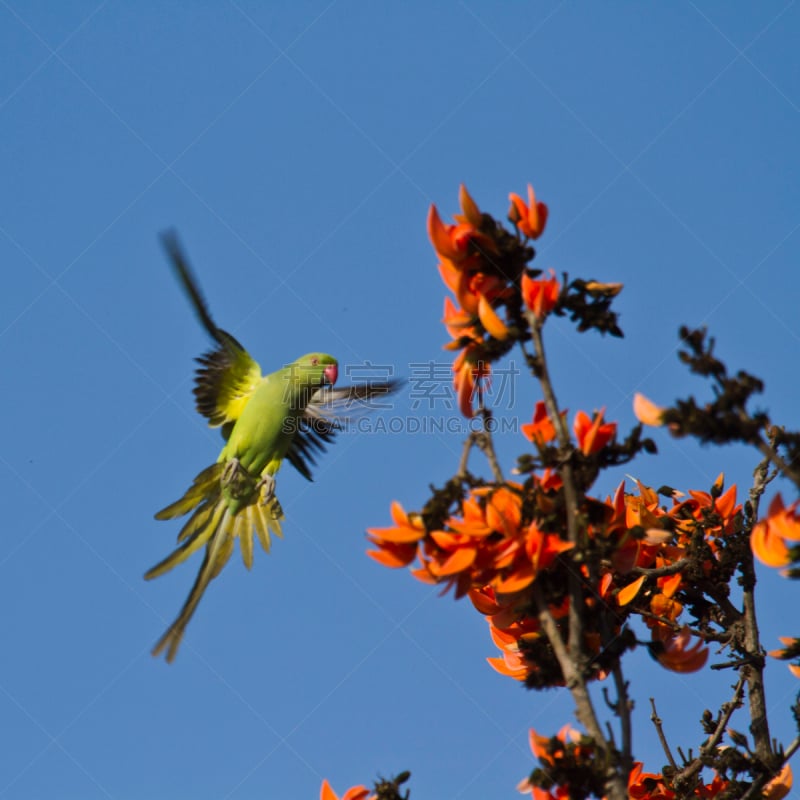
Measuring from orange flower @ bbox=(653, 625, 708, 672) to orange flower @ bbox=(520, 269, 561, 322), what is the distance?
3.19 feet

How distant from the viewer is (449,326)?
2766 millimetres

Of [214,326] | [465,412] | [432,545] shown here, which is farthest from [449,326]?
[214,326]

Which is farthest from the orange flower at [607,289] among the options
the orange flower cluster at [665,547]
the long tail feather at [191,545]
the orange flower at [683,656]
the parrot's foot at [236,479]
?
the parrot's foot at [236,479]

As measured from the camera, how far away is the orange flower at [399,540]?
254cm

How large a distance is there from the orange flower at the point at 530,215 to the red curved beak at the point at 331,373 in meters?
4.14

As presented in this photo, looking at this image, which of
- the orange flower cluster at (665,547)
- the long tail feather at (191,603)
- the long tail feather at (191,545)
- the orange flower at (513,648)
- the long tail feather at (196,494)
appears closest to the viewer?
the orange flower cluster at (665,547)

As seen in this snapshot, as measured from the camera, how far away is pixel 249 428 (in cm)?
654

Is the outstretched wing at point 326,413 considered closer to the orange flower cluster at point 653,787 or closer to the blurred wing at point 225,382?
the blurred wing at point 225,382

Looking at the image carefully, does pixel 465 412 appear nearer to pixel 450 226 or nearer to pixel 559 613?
pixel 450 226

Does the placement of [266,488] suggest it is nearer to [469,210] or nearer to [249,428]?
[249,428]

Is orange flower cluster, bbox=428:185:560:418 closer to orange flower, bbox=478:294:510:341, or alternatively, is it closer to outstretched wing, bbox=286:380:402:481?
orange flower, bbox=478:294:510:341

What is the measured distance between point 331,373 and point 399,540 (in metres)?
4.28

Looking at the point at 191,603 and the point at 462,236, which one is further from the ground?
the point at 462,236

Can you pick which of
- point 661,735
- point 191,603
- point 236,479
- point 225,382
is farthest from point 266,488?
point 661,735
